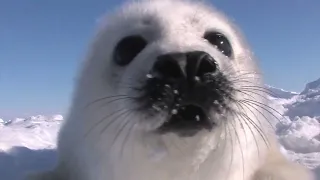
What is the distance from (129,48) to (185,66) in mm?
700

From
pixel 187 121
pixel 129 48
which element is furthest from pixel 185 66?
pixel 129 48

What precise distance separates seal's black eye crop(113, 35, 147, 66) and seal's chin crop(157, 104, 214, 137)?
64 centimetres

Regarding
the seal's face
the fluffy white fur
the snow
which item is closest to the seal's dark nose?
the seal's face

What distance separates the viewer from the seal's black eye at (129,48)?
259cm

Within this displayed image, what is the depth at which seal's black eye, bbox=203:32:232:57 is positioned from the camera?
266 cm

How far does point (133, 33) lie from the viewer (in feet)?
8.64

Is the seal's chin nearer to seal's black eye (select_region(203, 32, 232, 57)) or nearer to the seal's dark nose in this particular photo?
the seal's dark nose

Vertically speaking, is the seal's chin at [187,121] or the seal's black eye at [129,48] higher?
the seal's black eye at [129,48]

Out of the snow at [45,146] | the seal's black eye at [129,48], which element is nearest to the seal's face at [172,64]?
the seal's black eye at [129,48]

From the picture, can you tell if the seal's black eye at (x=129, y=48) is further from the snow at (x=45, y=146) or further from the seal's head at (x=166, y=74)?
the snow at (x=45, y=146)

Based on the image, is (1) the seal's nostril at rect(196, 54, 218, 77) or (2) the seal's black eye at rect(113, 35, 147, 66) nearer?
(1) the seal's nostril at rect(196, 54, 218, 77)

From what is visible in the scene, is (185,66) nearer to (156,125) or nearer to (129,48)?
(156,125)

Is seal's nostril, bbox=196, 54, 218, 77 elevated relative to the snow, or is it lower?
elevated

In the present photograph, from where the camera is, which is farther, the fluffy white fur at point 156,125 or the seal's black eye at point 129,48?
the seal's black eye at point 129,48
